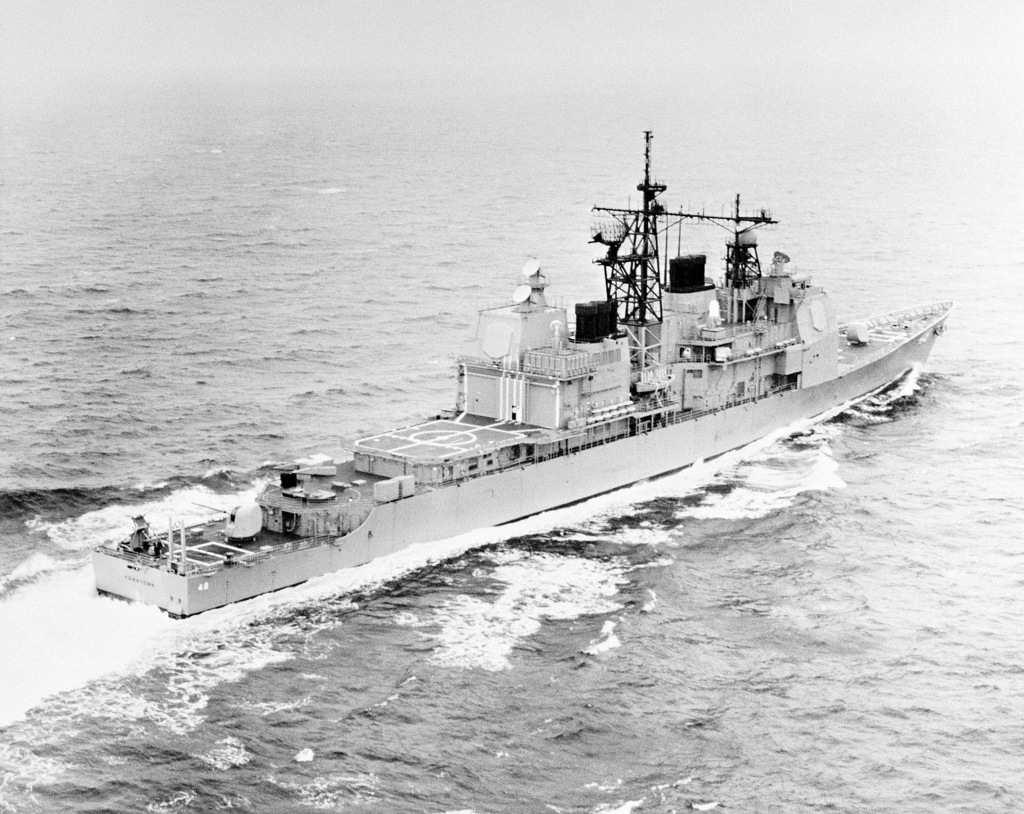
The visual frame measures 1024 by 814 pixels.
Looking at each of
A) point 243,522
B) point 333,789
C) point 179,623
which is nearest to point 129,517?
point 243,522

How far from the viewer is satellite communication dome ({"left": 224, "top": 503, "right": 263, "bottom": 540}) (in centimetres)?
3719

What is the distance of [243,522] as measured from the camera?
37.2m

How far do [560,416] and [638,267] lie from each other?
32.6ft

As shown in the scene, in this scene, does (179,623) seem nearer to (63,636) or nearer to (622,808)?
(63,636)

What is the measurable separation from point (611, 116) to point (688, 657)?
157 m

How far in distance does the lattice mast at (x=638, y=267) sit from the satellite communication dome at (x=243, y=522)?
1721cm

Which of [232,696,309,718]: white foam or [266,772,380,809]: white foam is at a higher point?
[232,696,309,718]: white foam

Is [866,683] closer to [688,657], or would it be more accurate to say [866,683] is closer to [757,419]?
[688,657]

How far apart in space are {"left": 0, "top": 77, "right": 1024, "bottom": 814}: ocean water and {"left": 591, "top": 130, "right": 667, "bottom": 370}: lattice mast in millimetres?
5312

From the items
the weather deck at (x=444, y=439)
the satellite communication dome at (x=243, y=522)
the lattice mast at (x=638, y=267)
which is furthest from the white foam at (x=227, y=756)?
the lattice mast at (x=638, y=267)

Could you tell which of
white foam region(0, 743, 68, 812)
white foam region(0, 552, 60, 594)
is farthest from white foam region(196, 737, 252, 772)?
white foam region(0, 552, 60, 594)

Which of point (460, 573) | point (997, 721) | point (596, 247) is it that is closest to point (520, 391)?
point (460, 573)

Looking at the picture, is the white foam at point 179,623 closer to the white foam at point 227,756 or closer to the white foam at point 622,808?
the white foam at point 227,756

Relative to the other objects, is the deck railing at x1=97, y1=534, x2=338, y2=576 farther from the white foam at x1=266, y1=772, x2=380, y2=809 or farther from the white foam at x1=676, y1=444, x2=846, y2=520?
the white foam at x1=676, y1=444, x2=846, y2=520
